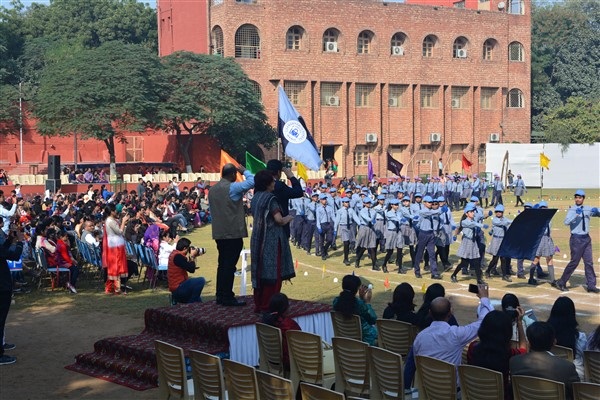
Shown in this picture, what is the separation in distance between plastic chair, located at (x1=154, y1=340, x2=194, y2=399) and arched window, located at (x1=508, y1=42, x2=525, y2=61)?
52.7 metres

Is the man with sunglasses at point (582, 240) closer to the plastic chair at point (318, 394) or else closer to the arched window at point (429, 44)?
the plastic chair at point (318, 394)

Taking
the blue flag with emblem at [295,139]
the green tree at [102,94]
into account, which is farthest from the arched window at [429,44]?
the blue flag with emblem at [295,139]

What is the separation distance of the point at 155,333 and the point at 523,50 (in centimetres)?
5083

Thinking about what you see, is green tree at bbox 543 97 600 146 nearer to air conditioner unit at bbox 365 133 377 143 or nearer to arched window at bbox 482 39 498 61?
arched window at bbox 482 39 498 61

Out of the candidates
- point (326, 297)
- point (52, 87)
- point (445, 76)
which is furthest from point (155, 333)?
point (445, 76)

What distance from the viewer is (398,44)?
174ft

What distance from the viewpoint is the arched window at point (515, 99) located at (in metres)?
58.0

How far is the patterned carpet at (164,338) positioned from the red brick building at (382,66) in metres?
38.0

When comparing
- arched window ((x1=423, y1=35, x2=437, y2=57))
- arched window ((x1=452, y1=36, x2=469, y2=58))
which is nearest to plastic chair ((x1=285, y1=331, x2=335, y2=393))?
arched window ((x1=423, y1=35, x2=437, y2=57))

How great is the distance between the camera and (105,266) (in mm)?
15922

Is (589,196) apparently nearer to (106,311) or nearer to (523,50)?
(523,50)

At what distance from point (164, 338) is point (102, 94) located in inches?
1250

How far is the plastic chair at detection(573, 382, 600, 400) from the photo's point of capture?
5.76m

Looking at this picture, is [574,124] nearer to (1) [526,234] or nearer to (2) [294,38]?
(2) [294,38]
